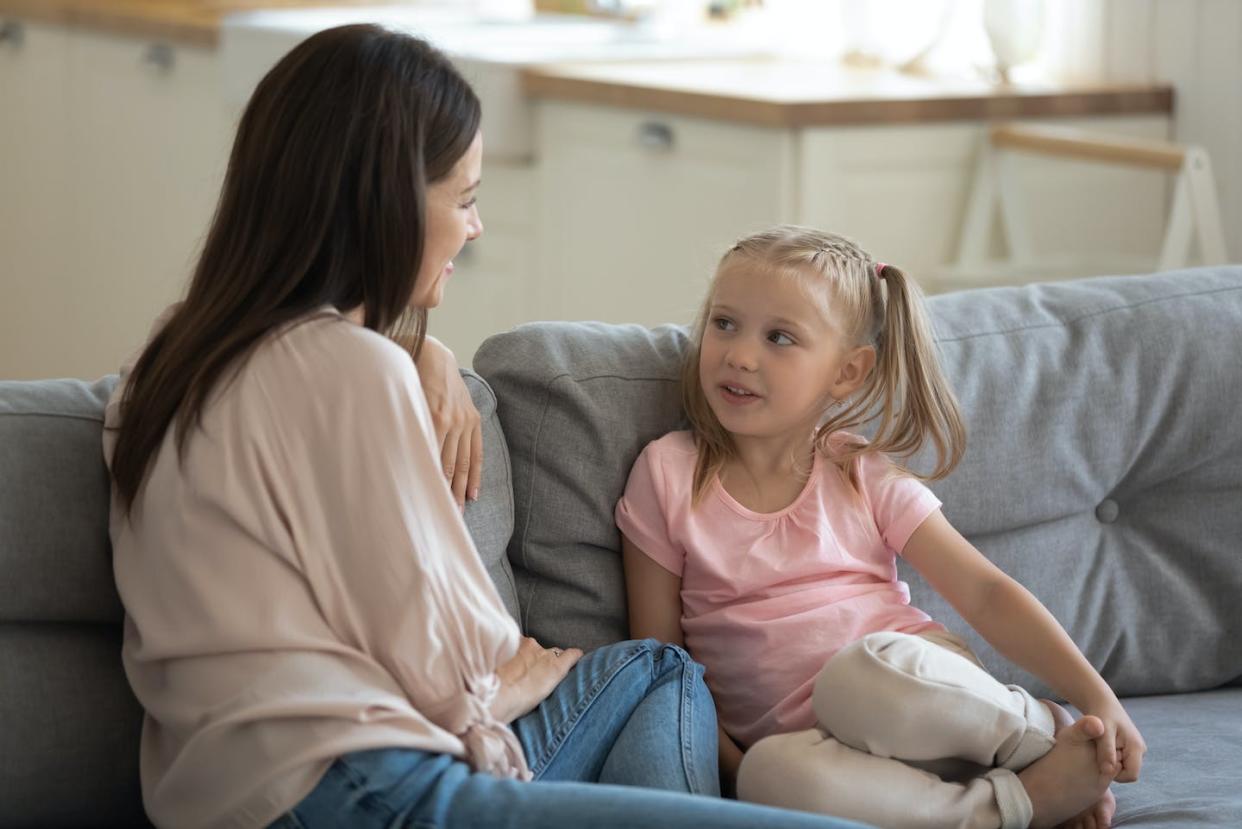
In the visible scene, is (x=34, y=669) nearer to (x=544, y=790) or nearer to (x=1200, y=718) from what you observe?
(x=544, y=790)

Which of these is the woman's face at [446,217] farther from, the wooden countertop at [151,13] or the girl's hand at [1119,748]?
the wooden countertop at [151,13]

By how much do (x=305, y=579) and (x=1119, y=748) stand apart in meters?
0.77

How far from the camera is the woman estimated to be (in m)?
1.29

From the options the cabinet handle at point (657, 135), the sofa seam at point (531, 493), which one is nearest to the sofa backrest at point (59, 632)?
the sofa seam at point (531, 493)

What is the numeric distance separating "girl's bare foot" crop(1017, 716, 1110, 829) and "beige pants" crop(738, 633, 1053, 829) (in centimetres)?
2

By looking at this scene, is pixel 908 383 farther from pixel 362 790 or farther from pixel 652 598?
pixel 362 790

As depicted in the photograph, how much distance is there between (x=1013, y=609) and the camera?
66.2 inches

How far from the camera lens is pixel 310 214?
1.39 metres

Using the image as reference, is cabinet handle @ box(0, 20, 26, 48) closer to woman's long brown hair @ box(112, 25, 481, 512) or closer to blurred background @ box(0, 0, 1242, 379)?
blurred background @ box(0, 0, 1242, 379)

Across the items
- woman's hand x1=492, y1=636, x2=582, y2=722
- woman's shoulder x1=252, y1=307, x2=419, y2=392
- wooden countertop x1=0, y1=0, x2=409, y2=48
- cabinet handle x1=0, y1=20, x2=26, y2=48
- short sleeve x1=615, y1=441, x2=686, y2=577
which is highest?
wooden countertop x1=0, y1=0, x2=409, y2=48

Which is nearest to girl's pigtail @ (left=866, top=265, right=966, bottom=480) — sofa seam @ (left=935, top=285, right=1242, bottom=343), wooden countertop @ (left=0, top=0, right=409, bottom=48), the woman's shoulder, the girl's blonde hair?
the girl's blonde hair

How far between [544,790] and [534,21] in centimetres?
314

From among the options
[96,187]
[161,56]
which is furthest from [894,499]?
[96,187]

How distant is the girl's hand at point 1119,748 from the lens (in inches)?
61.3
